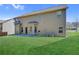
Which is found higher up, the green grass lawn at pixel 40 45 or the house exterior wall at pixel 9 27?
the house exterior wall at pixel 9 27

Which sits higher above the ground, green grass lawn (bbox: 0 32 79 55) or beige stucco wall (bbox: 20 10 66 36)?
beige stucco wall (bbox: 20 10 66 36)

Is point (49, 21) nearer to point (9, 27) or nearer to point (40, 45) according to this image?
point (40, 45)

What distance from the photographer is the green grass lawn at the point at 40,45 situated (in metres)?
4.20

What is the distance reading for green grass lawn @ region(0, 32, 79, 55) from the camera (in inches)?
165

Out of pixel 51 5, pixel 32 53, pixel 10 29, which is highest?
pixel 51 5

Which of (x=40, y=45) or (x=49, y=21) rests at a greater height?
(x=49, y=21)

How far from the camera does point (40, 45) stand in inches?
167

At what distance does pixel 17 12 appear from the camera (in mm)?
4223

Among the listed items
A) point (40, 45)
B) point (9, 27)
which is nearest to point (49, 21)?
point (40, 45)

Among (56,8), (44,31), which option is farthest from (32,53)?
(56,8)

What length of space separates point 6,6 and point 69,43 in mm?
808

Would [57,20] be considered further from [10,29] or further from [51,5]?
[10,29]

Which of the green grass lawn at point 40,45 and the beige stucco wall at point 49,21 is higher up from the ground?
the beige stucco wall at point 49,21
